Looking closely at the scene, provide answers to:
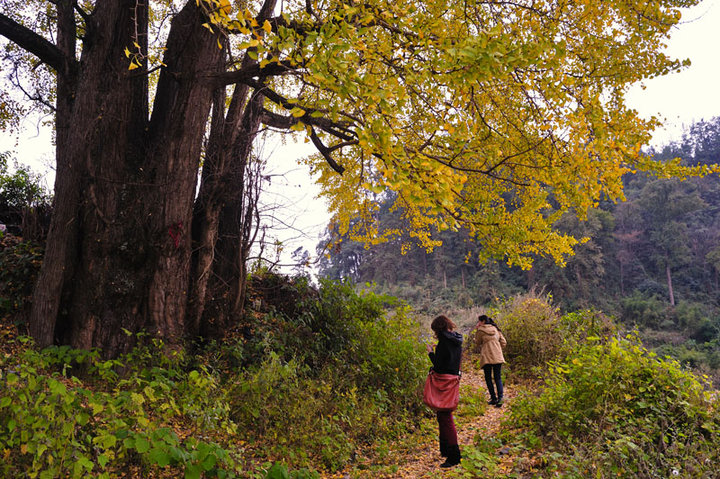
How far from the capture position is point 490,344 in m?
7.13

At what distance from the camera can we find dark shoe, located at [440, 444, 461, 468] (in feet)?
14.6

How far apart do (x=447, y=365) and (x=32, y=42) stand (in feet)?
21.6

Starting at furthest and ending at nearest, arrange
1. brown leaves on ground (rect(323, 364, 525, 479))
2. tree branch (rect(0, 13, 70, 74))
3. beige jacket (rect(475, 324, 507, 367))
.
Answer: beige jacket (rect(475, 324, 507, 367)) → tree branch (rect(0, 13, 70, 74)) → brown leaves on ground (rect(323, 364, 525, 479))

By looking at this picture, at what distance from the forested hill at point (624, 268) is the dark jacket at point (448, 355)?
22.7 metres

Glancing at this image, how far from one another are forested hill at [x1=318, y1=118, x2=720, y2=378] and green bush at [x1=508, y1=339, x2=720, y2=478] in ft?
73.6

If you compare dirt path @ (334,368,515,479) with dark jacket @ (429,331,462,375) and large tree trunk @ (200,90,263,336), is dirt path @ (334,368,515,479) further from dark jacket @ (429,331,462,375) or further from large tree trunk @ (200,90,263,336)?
large tree trunk @ (200,90,263,336)

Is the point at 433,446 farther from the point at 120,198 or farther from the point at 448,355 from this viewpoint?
the point at 120,198

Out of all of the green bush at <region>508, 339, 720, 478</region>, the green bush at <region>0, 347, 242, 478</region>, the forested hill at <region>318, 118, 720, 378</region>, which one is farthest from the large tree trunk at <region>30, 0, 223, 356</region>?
the forested hill at <region>318, 118, 720, 378</region>

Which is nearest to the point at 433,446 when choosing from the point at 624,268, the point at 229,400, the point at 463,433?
the point at 463,433

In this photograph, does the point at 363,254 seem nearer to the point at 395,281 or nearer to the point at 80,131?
the point at 395,281

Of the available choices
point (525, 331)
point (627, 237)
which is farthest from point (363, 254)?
point (525, 331)

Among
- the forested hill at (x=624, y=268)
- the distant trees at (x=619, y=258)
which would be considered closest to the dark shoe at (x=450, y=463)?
the forested hill at (x=624, y=268)

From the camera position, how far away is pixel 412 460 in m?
4.82

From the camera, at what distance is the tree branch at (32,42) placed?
17.8 ft
